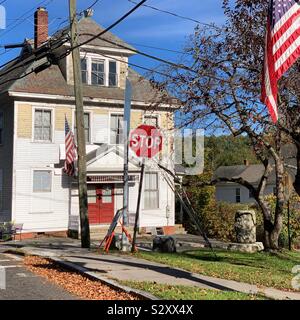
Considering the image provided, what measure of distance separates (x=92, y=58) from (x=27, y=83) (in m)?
3.80

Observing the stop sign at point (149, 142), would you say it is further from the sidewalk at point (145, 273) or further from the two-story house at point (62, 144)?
the two-story house at point (62, 144)

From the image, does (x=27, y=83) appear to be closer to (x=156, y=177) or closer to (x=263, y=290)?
(x=156, y=177)

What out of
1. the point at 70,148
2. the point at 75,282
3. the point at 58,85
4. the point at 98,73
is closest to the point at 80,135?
the point at 70,148

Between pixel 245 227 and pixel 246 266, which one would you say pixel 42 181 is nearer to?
pixel 245 227

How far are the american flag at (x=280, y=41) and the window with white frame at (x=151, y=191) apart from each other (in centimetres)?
1958

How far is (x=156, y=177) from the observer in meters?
28.4

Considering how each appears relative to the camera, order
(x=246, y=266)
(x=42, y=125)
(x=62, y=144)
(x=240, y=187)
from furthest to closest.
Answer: (x=240, y=187)
(x=62, y=144)
(x=42, y=125)
(x=246, y=266)

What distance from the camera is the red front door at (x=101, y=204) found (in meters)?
26.6

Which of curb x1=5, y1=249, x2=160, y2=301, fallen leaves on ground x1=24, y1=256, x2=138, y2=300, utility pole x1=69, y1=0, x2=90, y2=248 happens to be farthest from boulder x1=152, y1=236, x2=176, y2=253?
fallen leaves on ground x1=24, y1=256, x2=138, y2=300

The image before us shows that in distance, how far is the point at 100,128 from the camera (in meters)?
26.8

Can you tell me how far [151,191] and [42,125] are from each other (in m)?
6.83

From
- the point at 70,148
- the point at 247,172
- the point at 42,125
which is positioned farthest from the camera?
the point at 247,172

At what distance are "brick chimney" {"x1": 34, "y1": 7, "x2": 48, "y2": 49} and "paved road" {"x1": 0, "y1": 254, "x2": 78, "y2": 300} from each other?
54.1 ft

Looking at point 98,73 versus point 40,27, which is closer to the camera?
point 40,27
